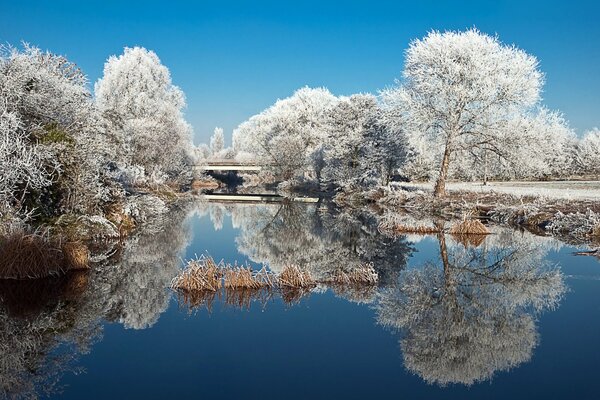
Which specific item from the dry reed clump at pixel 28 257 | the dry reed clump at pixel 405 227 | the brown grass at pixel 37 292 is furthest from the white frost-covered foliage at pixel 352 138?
the dry reed clump at pixel 28 257

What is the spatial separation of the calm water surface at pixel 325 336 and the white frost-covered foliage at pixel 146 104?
2945cm

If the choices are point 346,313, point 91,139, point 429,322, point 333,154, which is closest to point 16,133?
point 91,139

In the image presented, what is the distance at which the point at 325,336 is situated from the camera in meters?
10.7

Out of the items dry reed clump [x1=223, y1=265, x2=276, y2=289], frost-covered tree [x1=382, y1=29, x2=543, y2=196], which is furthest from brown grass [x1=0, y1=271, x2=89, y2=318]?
frost-covered tree [x1=382, y1=29, x2=543, y2=196]

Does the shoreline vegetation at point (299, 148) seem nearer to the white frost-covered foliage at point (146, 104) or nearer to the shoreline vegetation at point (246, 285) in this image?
the white frost-covered foliage at point (146, 104)

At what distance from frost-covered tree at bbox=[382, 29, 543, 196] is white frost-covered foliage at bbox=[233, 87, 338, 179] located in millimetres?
25696

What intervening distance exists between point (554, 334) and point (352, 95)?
40.6m

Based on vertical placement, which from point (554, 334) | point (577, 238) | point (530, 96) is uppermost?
point (530, 96)

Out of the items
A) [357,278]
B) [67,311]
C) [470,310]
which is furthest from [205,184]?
[470,310]

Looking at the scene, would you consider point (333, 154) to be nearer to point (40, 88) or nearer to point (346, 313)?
point (40, 88)

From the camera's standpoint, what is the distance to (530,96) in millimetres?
33969

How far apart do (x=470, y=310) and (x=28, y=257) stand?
1141 cm

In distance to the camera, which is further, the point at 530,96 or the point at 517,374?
the point at 530,96

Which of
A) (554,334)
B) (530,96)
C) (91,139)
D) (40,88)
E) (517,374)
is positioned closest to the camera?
(517,374)
